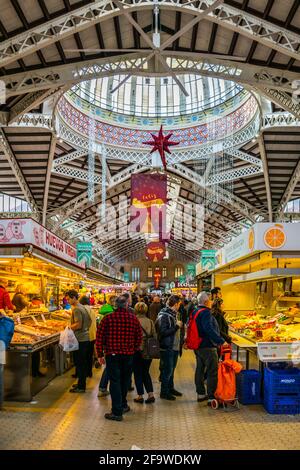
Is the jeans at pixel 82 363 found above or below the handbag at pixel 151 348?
below

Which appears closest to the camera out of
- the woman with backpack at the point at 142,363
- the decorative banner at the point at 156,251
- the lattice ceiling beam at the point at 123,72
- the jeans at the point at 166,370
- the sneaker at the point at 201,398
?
the woman with backpack at the point at 142,363

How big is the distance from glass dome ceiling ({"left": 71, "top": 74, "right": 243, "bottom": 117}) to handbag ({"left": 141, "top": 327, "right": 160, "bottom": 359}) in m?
19.1

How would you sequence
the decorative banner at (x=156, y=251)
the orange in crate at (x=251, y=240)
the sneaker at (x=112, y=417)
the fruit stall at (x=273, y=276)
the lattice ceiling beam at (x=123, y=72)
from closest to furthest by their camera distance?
the sneaker at (x=112, y=417)
the fruit stall at (x=273, y=276)
the orange in crate at (x=251, y=240)
the lattice ceiling beam at (x=123, y=72)
the decorative banner at (x=156, y=251)

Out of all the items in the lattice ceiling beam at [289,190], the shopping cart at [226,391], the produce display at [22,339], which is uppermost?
the lattice ceiling beam at [289,190]

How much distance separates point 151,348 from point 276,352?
5.62 ft

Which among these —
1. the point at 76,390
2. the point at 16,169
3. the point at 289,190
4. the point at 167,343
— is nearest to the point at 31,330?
the point at 76,390

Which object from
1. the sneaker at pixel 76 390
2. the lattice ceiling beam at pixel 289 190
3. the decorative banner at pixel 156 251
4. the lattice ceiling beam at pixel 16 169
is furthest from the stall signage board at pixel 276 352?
the decorative banner at pixel 156 251

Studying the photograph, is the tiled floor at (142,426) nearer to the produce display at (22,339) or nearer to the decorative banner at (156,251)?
the produce display at (22,339)

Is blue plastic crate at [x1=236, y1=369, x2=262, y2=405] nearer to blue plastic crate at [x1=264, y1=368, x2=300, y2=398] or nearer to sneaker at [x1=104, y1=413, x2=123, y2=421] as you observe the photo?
blue plastic crate at [x1=264, y1=368, x2=300, y2=398]

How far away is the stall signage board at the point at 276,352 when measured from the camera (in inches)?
268

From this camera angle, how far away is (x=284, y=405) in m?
6.44

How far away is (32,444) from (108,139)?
21.3 meters

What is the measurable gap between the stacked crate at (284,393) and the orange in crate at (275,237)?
7.85 feet

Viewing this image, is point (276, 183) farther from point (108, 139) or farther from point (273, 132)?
point (108, 139)
